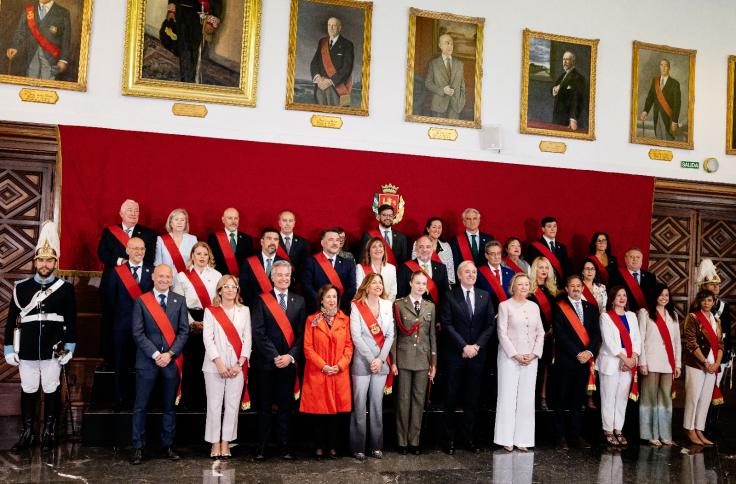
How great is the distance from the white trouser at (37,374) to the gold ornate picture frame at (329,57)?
3.57 metres

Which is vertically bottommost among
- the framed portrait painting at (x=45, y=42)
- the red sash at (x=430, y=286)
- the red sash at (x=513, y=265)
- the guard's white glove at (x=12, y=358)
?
the guard's white glove at (x=12, y=358)

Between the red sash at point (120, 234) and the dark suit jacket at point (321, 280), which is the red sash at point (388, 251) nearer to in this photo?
the dark suit jacket at point (321, 280)

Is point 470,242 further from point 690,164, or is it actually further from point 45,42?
point 45,42

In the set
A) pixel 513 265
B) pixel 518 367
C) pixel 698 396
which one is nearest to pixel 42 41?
pixel 513 265

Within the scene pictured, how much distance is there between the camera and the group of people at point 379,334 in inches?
209

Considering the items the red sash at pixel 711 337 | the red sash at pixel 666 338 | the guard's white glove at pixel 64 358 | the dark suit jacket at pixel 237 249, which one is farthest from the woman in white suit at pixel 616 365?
the guard's white glove at pixel 64 358

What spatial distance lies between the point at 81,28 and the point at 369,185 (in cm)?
336

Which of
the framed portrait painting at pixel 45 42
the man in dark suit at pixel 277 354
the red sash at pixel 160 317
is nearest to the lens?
the red sash at pixel 160 317

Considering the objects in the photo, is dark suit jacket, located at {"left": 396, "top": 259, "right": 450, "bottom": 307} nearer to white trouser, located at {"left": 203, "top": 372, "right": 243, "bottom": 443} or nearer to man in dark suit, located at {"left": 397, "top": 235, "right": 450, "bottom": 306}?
man in dark suit, located at {"left": 397, "top": 235, "right": 450, "bottom": 306}

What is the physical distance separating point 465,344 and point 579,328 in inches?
47.0

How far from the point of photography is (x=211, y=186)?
271 inches

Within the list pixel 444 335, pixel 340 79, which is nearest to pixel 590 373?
pixel 444 335

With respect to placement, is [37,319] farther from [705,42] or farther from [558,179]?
[705,42]

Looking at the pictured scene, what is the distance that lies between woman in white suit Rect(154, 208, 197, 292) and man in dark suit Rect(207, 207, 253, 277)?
10.7 inches
